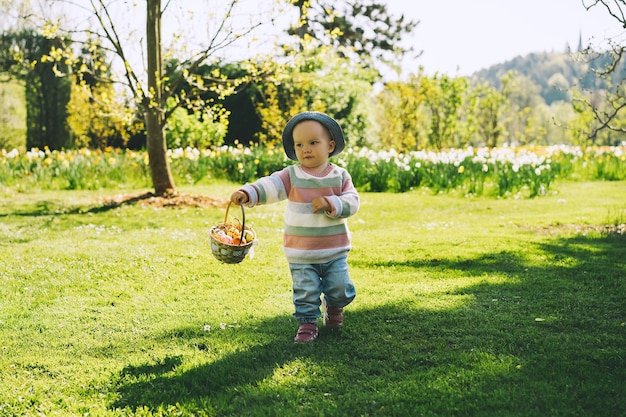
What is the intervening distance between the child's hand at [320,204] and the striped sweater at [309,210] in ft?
0.21

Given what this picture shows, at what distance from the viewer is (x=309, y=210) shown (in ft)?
11.8

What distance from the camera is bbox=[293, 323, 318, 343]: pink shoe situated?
3.59 m

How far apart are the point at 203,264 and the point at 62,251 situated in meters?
1.47

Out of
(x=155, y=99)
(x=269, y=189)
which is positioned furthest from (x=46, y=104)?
(x=269, y=189)

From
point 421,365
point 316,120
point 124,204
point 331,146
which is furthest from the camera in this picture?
point 124,204

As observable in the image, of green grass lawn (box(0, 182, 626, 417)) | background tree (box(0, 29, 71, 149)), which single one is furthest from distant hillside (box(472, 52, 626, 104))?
green grass lawn (box(0, 182, 626, 417))

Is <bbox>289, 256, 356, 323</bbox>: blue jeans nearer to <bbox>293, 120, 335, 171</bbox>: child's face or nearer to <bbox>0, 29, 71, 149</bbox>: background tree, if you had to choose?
<bbox>293, 120, 335, 171</bbox>: child's face

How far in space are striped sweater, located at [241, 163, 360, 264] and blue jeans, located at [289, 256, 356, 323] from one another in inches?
2.3

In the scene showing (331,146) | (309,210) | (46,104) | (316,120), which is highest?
(46,104)

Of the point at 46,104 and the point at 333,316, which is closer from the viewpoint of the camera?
the point at 333,316

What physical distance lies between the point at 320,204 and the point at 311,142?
419mm

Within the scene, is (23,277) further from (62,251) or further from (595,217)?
(595,217)

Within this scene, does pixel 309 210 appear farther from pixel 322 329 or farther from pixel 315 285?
pixel 322 329

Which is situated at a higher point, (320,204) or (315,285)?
(320,204)
